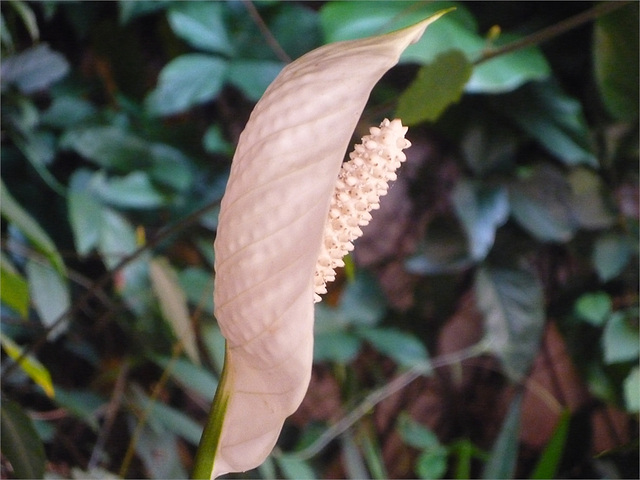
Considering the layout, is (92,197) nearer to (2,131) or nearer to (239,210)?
(2,131)

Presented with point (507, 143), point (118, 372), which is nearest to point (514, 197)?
point (507, 143)

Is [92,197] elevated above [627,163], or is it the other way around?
[92,197]

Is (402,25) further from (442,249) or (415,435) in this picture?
(415,435)

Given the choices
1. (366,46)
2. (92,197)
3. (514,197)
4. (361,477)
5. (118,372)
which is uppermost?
(366,46)

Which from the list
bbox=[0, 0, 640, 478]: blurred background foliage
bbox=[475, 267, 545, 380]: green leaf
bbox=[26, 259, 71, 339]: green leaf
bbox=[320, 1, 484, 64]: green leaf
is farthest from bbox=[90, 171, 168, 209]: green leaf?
bbox=[475, 267, 545, 380]: green leaf

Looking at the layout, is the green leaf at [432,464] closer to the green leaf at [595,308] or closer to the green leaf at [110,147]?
the green leaf at [595,308]

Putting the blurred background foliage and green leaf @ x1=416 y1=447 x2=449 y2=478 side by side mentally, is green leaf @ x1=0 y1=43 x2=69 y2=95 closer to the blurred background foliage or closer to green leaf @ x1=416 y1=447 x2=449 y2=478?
the blurred background foliage

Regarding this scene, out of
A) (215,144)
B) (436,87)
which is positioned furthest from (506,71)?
(215,144)

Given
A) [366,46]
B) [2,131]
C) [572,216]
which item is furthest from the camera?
[572,216]
